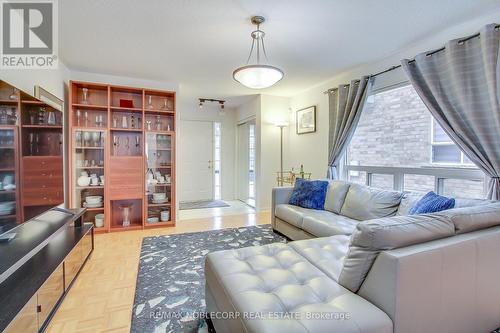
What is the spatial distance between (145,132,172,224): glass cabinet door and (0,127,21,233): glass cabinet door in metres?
2.39

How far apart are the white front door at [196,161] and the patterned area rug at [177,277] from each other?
2.69m

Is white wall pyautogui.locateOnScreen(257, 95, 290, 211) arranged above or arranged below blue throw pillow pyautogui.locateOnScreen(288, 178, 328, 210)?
above

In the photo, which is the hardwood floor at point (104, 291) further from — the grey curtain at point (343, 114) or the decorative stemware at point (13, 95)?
the grey curtain at point (343, 114)

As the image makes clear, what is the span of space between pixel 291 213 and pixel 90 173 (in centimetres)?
307

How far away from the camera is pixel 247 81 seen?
7.48 ft

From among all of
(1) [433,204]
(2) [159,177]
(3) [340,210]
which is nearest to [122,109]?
(2) [159,177]

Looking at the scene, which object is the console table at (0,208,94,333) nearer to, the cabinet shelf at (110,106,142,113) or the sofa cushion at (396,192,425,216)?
the cabinet shelf at (110,106,142,113)

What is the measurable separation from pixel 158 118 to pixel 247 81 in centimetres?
250

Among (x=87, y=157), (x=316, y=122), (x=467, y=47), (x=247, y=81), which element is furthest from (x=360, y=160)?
(x=87, y=157)

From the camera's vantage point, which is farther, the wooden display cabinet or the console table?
the wooden display cabinet

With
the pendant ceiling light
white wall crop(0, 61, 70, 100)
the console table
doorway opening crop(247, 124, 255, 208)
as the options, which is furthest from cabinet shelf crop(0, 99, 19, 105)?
doorway opening crop(247, 124, 255, 208)

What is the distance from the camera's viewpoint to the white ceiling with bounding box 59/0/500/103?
207 centimetres

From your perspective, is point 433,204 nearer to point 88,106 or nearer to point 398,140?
point 398,140

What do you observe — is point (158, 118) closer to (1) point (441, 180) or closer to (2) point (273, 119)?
(2) point (273, 119)
